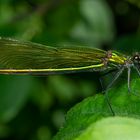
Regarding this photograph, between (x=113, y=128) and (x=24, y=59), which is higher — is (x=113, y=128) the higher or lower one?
the lower one

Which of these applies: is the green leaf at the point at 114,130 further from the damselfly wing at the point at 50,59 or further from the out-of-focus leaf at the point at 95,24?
the out-of-focus leaf at the point at 95,24

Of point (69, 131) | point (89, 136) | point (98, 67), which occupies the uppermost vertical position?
point (98, 67)

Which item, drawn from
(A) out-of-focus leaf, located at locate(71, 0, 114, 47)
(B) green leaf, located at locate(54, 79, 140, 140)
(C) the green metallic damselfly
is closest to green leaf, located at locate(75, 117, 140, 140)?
(B) green leaf, located at locate(54, 79, 140, 140)

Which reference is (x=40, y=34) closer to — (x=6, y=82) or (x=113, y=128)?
(x=6, y=82)

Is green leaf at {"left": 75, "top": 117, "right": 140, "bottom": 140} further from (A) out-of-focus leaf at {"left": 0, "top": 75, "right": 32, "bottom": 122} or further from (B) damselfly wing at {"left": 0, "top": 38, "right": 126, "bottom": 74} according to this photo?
(A) out-of-focus leaf at {"left": 0, "top": 75, "right": 32, "bottom": 122}

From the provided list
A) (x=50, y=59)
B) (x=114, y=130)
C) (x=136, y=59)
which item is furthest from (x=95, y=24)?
(x=114, y=130)

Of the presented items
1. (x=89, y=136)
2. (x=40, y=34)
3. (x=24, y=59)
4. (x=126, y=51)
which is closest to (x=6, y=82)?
(x=40, y=34)

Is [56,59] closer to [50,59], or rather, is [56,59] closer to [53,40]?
[50,59]
